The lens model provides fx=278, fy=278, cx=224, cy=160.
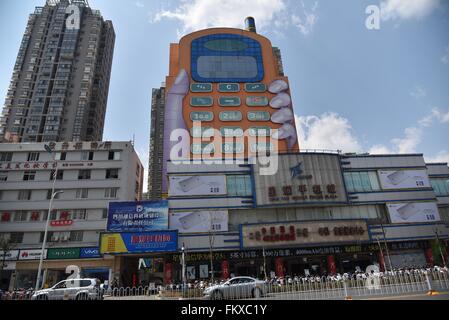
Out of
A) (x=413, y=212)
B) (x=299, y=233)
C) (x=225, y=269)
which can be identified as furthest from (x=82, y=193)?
(x=413, y=212)

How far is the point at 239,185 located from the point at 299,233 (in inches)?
354

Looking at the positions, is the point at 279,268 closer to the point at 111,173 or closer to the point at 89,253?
the point at 89,253

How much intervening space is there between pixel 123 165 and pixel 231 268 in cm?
2161

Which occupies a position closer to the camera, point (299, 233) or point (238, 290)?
point (238, 290)

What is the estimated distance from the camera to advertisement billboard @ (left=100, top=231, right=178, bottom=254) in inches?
1190

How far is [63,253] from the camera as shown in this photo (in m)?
34.0

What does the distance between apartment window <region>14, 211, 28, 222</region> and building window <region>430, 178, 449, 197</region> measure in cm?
5635

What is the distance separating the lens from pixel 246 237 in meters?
31.9

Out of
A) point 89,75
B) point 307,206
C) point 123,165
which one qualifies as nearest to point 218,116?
point 123,165

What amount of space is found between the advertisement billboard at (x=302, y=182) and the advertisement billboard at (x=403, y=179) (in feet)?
19.5

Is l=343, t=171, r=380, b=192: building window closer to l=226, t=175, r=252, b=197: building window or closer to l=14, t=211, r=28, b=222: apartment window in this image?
l=226, t=175, r=252, b=197: building window

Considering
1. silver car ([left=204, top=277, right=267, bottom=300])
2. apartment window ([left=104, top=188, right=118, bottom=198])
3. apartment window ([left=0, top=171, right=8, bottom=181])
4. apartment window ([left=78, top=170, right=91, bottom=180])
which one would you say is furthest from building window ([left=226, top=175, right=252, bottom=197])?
apartment window ([left=0, top=171, right=8, bottom=181])

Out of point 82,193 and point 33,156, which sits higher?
point 33,156

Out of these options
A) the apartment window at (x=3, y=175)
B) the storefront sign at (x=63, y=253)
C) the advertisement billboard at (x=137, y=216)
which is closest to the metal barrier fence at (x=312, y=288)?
the advertisement billboard at (x=137, y=216)
